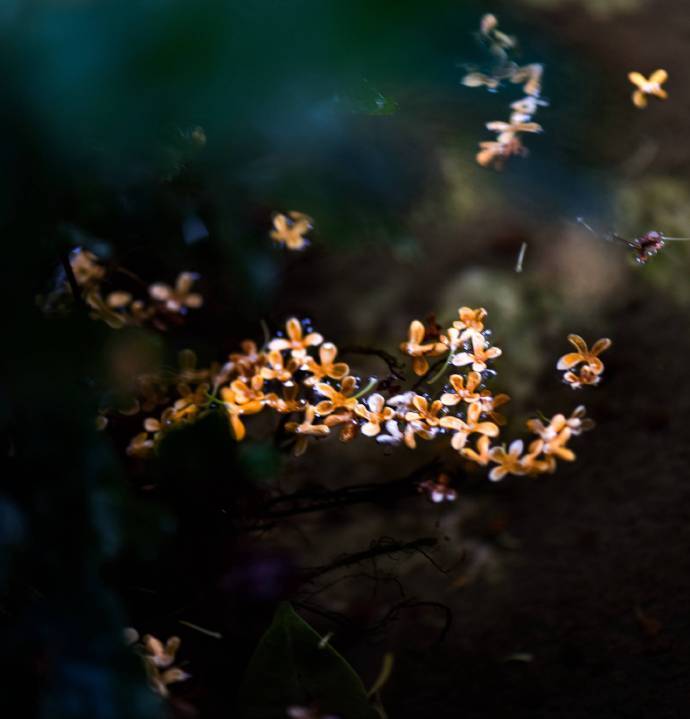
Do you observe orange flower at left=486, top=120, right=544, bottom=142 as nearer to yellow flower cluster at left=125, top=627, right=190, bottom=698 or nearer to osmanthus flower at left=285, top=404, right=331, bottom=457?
osmanthus flower at left=285, top=404, right=331, bottom=457

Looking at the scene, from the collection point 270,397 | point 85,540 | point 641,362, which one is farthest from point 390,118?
point 85,540

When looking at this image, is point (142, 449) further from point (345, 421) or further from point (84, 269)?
point (84, 269)

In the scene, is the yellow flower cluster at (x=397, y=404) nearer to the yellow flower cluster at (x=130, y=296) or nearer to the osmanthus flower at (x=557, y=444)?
the osmanthus flower at (x=557, y=444)

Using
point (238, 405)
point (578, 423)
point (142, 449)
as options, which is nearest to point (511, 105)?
point (578, 423)

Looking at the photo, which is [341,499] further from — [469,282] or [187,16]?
[187,16]

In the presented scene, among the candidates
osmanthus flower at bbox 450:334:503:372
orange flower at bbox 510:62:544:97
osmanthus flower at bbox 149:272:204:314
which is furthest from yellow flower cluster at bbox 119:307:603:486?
orange flower at bbox 510:62:544:97

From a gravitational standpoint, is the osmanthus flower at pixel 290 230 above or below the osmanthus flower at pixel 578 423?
above

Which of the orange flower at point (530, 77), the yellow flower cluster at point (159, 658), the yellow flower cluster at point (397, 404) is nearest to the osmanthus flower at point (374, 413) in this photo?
the yellow flower cluster at point (397, 404)
